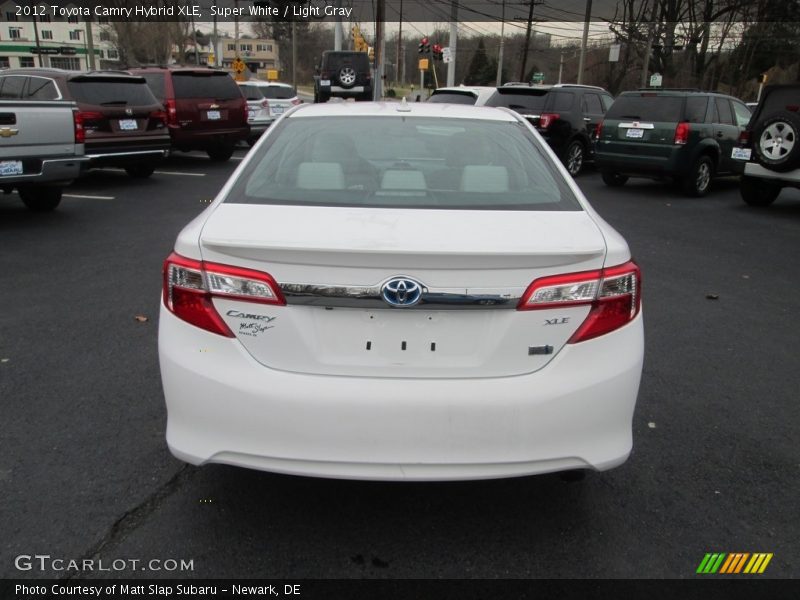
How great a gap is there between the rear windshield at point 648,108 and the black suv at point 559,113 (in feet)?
4.78

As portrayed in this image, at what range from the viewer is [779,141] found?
972 centimetres

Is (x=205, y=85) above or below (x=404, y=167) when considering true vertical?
below

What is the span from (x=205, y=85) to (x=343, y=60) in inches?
612

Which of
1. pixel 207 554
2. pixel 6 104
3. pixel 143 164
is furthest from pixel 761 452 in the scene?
pixel 143 164

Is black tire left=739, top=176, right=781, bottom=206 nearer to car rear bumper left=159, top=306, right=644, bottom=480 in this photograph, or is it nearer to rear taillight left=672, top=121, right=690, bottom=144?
rear taillight left=672, top=121, right=690, bottom=144

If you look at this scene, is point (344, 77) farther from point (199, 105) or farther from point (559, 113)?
point (559, 113)

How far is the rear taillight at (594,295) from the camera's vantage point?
2.28 m

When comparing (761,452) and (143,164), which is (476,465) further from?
(143,164)

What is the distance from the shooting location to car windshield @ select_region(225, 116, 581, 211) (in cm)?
274

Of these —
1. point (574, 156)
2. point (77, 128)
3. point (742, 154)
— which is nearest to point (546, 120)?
point (574, 156)

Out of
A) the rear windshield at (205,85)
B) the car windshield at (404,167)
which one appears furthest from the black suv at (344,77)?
the car windshield at (404,167)

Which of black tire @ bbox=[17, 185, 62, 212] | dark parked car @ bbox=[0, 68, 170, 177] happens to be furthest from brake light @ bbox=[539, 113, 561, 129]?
black tire @ bbox=[17, 185, 62, 212]

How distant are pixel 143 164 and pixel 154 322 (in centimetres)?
838

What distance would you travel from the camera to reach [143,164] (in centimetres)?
1248
